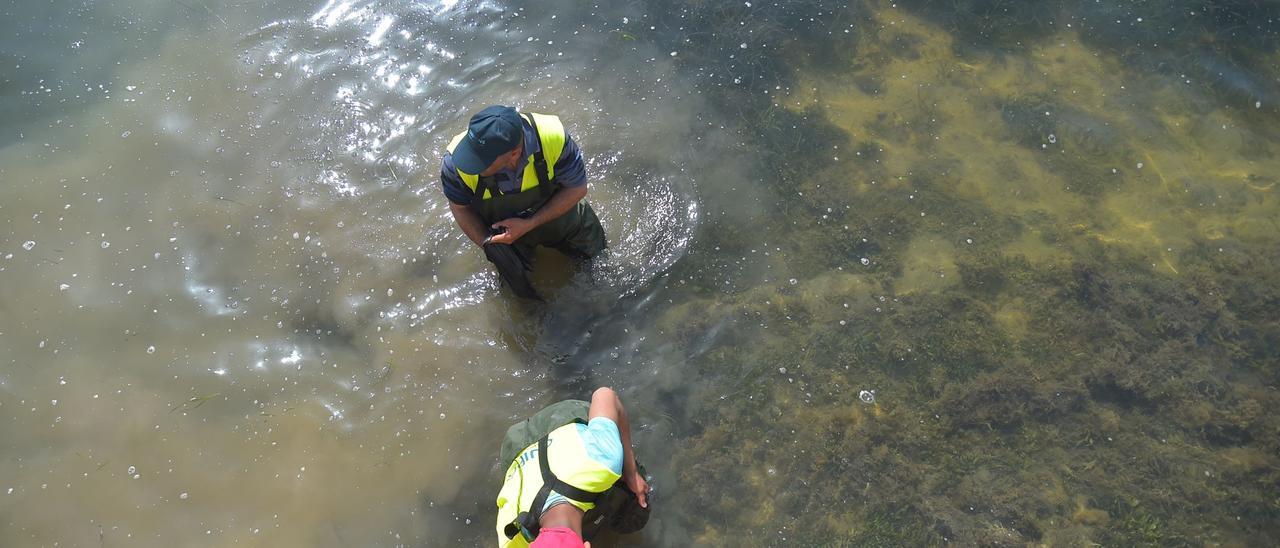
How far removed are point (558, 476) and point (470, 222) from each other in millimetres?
1705

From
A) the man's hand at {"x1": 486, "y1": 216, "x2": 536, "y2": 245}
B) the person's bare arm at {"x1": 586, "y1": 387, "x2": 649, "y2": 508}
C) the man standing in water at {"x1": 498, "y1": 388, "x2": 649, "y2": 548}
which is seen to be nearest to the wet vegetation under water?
the person's bare arm at {"x1": 586, "y1": 387, "x2": 649, "y2": 508}

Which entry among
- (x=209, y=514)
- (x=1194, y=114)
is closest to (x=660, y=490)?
(x=209, y=514)

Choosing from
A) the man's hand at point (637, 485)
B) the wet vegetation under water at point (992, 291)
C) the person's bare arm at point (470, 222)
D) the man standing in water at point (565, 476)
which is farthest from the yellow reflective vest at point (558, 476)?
the person's bare arm at point (470, 222)

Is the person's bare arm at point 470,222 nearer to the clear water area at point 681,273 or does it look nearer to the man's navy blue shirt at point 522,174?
the man's navy blue shirt at point 522,174

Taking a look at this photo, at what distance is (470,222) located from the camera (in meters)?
4.57

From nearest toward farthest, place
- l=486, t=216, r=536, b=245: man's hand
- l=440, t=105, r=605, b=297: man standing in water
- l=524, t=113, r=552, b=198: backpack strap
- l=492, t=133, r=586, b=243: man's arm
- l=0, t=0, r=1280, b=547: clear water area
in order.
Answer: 1. l=440, t=105, r=605, b=297: man standing in water
2. l=524, t=113, r=552, b=198: backpack strap
3. l=492, t=133, r=586, b=243: man's arm
4. l=486, t=216, r=536, b=245: man's hand
5. l=0, t=0, r=1280, b=547: clear water area

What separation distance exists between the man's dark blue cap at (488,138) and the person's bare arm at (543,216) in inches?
19.8

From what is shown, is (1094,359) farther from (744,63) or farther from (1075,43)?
(744,63)

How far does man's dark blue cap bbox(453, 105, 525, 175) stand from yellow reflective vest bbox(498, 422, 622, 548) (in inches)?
52.0

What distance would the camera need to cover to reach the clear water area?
467 cm

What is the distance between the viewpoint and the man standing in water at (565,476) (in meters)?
3.36

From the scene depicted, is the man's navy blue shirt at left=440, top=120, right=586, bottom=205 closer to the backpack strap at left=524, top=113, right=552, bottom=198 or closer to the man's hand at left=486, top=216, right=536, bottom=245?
the backpack strap at left=524, top=113, right=552, bottom=198

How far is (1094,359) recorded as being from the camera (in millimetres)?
4953

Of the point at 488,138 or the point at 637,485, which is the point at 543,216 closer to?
the point at 488,138
